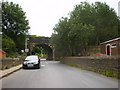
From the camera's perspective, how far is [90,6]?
142ft

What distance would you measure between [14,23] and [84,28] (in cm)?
1936

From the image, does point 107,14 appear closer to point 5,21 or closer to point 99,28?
point 99,28

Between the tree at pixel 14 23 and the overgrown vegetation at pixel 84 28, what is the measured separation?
360 inches

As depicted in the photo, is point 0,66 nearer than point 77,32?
Yes

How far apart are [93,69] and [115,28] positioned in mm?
28745

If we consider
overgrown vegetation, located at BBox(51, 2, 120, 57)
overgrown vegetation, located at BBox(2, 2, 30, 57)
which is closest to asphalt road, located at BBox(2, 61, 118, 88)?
overgrown vegetation, located at BBox(51, 2, 120, 57)

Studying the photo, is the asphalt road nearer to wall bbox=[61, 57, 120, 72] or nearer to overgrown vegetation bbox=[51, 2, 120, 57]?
wall bbox=[61, 57, 120, 72]

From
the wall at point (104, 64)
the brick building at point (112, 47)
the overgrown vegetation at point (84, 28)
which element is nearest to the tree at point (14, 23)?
the overgrown vegetation at point (84, 28)

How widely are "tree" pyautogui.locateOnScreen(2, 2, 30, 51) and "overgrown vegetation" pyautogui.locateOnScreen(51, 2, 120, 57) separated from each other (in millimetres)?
9140

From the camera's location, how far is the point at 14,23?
43000mm

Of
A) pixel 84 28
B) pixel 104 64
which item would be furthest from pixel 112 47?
pixel 104 64

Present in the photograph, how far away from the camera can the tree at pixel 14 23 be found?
140 ft

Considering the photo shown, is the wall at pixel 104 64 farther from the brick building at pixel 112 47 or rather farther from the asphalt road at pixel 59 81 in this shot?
the brick building at pixel 112 47

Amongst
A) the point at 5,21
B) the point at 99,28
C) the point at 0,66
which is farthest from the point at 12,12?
the point at 0,66
